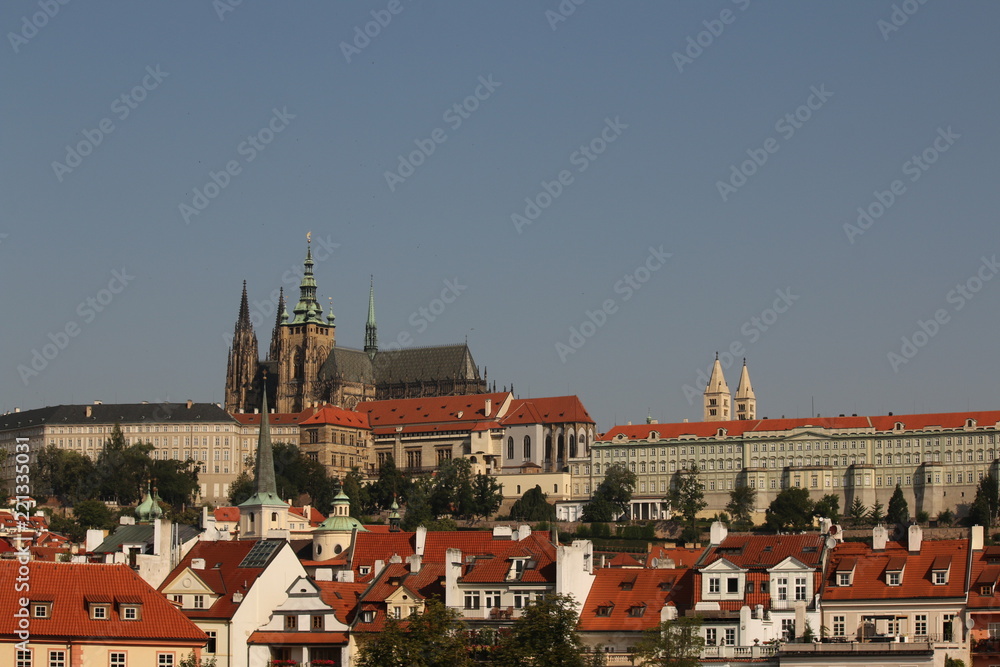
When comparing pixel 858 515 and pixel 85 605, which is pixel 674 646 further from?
pixel 858 515

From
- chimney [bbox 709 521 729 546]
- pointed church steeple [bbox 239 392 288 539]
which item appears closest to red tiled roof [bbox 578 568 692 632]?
chimney [bbox 709 521 729 546]

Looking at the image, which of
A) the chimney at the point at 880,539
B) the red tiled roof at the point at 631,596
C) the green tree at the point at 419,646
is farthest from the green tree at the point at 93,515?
the green tree at the point at 419,646

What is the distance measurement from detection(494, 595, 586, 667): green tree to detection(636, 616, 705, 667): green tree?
5.83 ft

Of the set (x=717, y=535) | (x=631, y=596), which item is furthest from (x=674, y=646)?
(x=717, y=535)

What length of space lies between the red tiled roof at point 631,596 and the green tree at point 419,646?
19.0 feet

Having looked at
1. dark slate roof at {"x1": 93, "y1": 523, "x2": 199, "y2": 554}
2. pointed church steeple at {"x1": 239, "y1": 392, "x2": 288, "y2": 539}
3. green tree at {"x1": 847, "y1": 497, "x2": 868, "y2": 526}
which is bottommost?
dark slate roof at {"x1": 93, "y1": 523, "x2": 199, "y2": 554}

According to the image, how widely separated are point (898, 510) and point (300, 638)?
136 meters

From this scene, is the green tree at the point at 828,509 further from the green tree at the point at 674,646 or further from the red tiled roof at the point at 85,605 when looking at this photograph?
the red tiled roof at the point at 85,605

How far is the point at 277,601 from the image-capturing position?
6588 cm

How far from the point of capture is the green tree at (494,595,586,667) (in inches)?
2211

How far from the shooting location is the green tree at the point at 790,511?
190 meters

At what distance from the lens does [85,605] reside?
56938 millimetres

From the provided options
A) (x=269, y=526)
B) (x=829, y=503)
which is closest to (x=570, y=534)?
(x=829, y=503)

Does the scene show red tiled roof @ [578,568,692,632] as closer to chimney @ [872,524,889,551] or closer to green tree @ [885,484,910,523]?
chimney @ [872,524,889,551]
